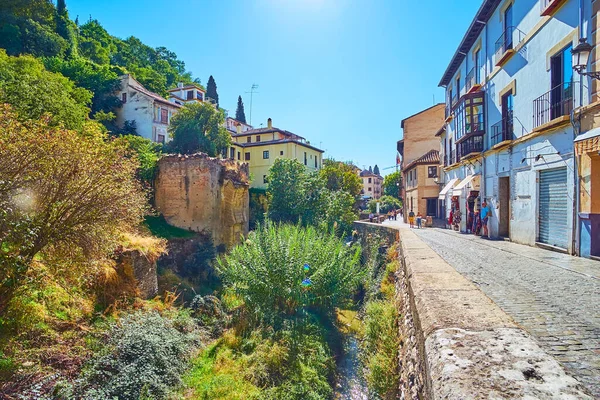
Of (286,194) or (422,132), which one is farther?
(422,132)

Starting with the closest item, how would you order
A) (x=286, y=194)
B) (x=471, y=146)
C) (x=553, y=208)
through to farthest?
(x=553, y=208) < (x=471, y=146) < (x=286, y=194)

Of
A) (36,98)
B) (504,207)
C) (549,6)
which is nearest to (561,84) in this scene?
(549,6)

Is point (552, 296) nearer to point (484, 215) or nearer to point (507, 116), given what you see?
point (507, 116)

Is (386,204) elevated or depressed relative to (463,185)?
depressed

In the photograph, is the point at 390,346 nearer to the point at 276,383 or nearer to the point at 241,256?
the point at 276,383

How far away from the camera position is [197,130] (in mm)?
26422

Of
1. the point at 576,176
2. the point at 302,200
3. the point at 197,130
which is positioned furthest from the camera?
the point at 302,200

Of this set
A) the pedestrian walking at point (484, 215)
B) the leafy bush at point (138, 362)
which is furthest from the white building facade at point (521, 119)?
the leafy bush at point (138, 362)

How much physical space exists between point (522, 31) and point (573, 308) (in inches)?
450

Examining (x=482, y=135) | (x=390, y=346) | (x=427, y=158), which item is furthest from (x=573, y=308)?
(x=427, y=158)

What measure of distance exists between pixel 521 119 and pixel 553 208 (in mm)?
3769

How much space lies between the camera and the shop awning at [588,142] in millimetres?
6971

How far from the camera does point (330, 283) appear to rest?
12.9 metres

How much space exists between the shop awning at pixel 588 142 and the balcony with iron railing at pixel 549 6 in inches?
165
